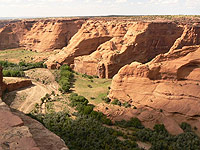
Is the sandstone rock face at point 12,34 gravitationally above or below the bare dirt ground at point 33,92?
above

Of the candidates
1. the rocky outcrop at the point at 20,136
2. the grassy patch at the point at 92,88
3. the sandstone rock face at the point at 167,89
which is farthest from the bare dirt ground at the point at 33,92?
the rocky outcrop at the point at 20,136

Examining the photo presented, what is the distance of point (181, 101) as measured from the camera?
2425 cm

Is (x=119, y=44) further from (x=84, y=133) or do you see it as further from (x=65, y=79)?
(x=84, y=133)

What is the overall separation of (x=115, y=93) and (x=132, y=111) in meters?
5.38

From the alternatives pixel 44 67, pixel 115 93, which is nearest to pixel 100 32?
pixel 44 67

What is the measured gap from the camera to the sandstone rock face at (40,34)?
2707 inches

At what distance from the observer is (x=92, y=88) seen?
36.8 m

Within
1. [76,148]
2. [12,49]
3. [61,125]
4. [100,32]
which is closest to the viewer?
[76,148]

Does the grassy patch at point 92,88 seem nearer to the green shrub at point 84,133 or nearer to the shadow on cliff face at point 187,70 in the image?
the green shrub at point 84,133

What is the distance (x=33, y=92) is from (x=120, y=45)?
2331cm

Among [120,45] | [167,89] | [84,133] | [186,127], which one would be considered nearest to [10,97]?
[84,133]

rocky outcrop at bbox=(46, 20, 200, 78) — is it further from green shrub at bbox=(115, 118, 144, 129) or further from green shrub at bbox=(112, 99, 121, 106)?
green shrub at bbox=(115, 118, 144, 129)

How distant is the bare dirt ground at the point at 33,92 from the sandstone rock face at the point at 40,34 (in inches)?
1035

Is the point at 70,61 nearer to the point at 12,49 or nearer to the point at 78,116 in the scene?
the point at 78,116
